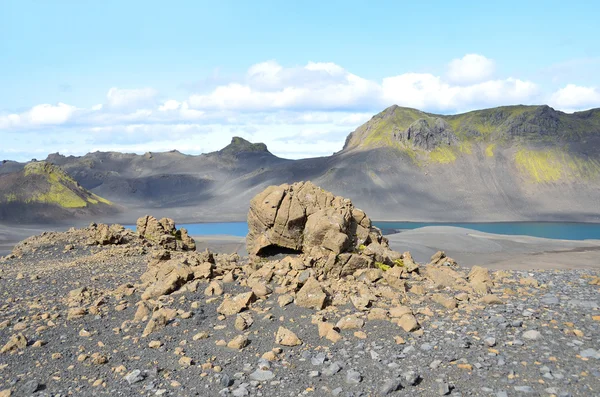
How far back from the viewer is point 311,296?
11.5m

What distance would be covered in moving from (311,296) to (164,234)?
56.7ft

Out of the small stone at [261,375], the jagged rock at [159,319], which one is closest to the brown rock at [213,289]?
the jagged rock at [159,319]

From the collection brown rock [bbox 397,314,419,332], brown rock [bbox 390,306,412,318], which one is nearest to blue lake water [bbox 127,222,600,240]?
brown rock [bbox 390,306,412,318]

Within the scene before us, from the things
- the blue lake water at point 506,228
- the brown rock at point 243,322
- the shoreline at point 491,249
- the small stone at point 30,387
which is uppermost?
the brown rock at point 243,322

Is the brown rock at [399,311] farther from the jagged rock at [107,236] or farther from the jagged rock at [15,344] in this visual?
the jagged rock at [107,236]

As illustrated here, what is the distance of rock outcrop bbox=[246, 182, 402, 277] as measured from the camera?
13.8m

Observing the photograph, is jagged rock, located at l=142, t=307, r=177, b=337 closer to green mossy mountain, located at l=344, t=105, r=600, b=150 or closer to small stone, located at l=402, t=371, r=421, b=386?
small stone, located at l=402, t=371, r=421, b=386

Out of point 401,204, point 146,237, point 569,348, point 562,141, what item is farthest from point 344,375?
point 562,141

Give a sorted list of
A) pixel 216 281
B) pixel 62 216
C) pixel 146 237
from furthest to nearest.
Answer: pixel 62 216, pixel 146 237, pixel 216 281

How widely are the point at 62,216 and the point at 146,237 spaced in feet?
248

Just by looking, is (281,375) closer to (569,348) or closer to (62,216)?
(569,348)

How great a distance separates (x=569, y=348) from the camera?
905cm

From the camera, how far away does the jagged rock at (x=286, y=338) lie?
Answer: 9.86m

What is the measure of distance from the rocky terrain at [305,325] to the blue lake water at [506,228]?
6884cm
